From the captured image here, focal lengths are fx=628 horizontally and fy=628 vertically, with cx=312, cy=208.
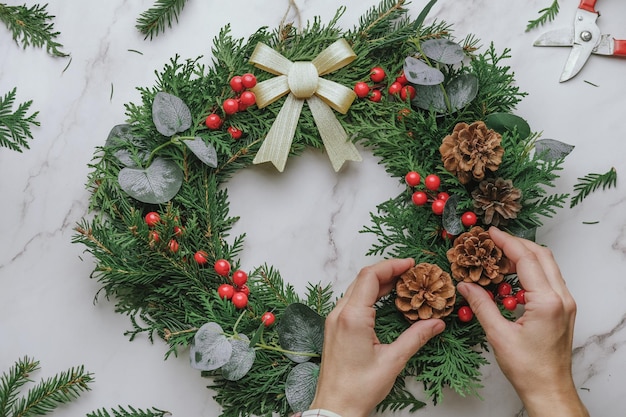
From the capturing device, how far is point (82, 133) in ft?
4.54

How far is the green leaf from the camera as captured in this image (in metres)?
1.22

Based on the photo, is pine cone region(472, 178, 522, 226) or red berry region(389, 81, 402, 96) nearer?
pine cone region(472, 178, 522, 226)

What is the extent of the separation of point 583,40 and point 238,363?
3.20ft

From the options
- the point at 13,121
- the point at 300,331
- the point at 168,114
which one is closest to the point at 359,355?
the point at 300,331

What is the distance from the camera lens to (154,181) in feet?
4.11

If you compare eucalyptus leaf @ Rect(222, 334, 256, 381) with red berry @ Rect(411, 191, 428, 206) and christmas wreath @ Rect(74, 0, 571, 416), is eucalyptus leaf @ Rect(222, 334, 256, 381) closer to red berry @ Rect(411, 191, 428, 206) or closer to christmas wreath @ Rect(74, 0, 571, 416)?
christmas wreath @ Rect(74, 0, 571, 416)

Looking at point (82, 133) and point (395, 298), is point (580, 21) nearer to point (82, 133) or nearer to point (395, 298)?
point (395, 298)

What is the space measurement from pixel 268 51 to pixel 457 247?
1.77 ft

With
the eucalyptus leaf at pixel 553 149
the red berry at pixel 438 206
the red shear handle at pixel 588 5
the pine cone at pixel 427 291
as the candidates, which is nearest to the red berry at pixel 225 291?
the pine cone at pixel 427 291

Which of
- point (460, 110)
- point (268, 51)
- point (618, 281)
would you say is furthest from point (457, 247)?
point (268, 51)

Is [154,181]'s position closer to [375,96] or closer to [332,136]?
[332,136]

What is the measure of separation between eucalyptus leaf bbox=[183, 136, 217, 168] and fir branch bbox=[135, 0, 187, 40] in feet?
1.02

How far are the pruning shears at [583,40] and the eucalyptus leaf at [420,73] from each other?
0.30 meters

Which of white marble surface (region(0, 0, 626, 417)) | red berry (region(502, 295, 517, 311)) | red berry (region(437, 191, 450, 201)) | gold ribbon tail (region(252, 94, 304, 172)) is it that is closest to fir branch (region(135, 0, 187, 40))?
white marble surface (region(0, 0, 626, 417))
